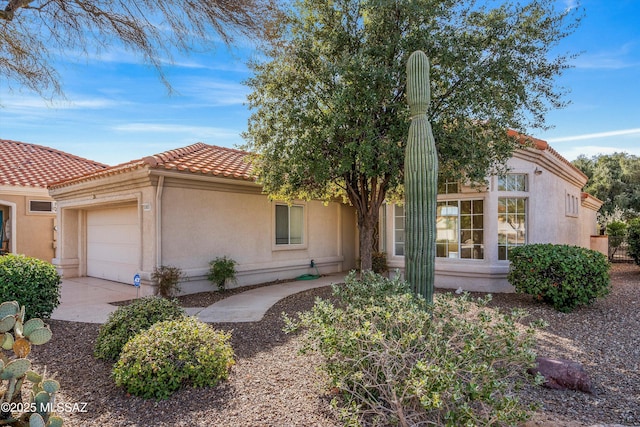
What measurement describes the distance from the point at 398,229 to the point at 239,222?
523 centimetres

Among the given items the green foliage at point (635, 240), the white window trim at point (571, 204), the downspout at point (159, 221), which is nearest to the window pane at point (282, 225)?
the downspout at point (159, 221)

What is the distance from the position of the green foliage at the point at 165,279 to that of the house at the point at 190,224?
196mm

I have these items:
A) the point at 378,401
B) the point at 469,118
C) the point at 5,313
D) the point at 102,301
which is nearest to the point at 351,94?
the point at 469,118

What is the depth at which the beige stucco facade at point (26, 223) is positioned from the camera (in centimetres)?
1466

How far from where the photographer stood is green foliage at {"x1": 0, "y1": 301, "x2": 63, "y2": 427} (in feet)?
8.86

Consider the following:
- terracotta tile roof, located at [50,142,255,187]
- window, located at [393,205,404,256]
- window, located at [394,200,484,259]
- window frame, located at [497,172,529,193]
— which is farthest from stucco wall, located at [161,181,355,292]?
window frame, located at [497,172,529,193]

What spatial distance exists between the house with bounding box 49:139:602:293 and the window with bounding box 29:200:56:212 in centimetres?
240

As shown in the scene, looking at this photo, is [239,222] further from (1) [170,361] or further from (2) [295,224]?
(1) [170,361]

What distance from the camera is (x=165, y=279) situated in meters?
9.17

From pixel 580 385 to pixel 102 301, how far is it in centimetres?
992

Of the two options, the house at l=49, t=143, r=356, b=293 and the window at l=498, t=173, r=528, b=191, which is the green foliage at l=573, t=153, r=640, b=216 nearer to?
the window at l=498, t=173, r=528, b=191

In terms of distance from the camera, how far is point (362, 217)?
29.1 feet

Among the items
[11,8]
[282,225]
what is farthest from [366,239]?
[11,8]

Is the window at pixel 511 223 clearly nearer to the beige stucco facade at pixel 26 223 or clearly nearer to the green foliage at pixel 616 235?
the green foliage at pixel 616 235
